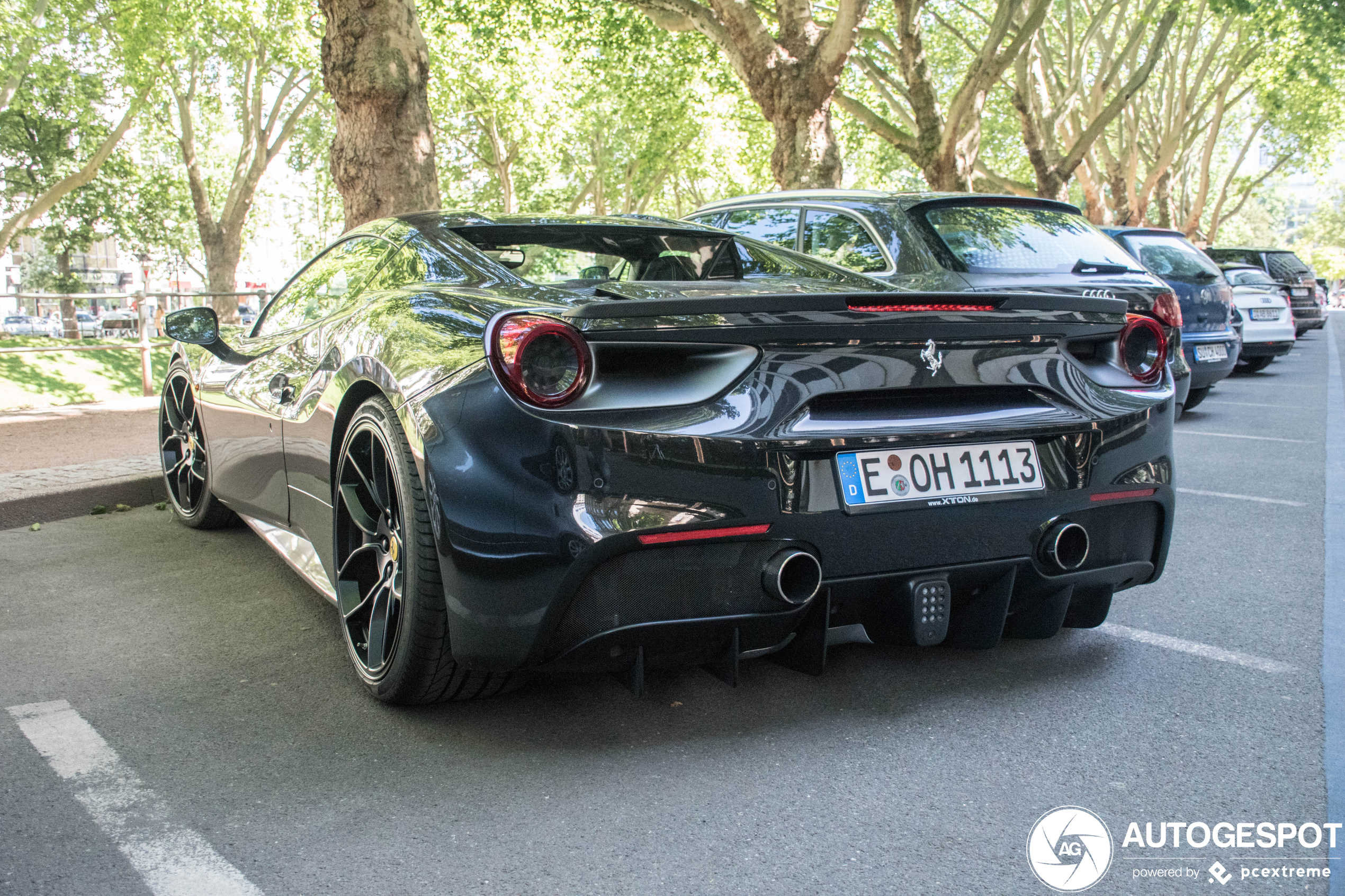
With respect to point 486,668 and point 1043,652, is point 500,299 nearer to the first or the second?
point 486,668

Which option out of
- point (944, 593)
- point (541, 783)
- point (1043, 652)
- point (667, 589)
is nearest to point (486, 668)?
point (541, 783)

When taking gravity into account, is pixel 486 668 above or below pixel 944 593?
below

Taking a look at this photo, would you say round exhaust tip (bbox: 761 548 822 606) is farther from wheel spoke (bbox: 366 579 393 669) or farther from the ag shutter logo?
wheel spoke (bbox: 366 579 393 669)

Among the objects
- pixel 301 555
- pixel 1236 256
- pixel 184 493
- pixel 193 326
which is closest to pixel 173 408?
pixel 184 493

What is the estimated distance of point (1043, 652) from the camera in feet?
11.5

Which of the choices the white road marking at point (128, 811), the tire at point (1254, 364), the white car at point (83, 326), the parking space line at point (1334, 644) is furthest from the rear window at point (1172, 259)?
the white car at point (83, 326)

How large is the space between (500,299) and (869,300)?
2.91 ft

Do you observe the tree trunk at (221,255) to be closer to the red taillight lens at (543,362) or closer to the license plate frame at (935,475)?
the red taillight lens at (543,362)

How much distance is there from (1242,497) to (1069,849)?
14.8ft

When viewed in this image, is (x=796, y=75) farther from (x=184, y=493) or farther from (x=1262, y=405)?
(x=184, y=493)

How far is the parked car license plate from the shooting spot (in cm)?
265

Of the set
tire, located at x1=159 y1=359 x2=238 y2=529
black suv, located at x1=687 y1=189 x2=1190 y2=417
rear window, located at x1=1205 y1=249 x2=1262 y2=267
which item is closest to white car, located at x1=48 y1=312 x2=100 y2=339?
tire, located at x1=159 y1=359 x2=238 y2=529

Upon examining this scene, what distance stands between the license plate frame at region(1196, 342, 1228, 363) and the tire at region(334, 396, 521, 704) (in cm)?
837

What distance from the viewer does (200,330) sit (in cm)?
441
